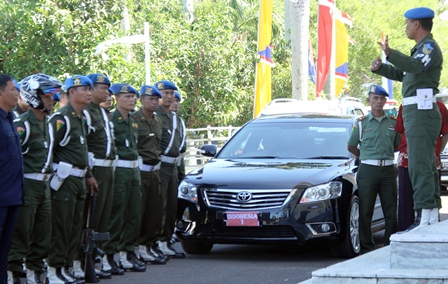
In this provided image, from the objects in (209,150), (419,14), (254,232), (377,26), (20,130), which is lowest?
(254,232)

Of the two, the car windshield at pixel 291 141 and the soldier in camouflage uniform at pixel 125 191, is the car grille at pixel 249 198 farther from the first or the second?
the car windshield at pixel 291 141

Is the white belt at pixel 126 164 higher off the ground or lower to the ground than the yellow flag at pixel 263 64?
lower

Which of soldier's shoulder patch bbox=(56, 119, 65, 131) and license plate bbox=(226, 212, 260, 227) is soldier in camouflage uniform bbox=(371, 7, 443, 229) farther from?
soldier's shoulder patch bbox=(56, 119, 65, 131)

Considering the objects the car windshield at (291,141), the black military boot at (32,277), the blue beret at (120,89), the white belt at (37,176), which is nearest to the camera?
the white belt at (37,176)

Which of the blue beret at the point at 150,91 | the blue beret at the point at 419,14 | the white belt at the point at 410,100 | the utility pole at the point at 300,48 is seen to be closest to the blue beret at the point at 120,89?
the blue beret at the point at 150,91

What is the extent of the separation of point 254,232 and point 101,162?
1.93 metres

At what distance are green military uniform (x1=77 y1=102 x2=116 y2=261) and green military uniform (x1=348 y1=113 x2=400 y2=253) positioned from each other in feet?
9.85

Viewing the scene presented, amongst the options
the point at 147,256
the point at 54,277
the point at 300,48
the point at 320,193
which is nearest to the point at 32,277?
the point at 54,277

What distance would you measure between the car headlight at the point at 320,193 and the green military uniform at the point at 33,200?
3.08 m

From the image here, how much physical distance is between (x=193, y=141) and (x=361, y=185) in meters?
19.7

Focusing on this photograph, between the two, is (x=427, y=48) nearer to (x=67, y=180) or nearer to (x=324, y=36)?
(x=67, y=180)

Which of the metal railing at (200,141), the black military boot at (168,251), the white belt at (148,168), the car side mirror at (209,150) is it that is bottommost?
the metal railing at (200,141)

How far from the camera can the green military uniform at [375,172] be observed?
37.9ft

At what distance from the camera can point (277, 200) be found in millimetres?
11031
